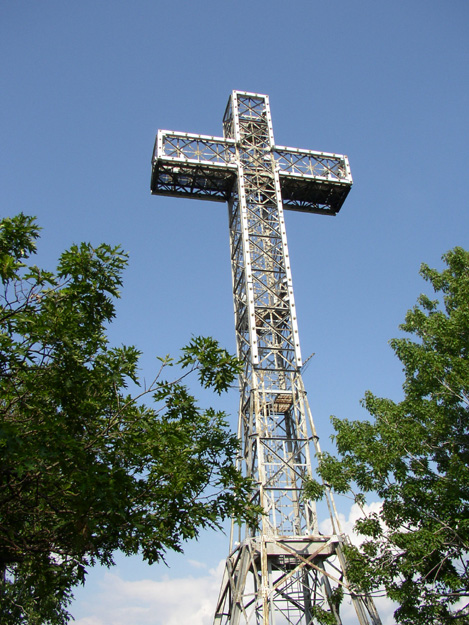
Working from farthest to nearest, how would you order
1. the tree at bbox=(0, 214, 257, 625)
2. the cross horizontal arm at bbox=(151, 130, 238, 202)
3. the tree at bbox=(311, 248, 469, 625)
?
the cross horizontal arm at bbox=(151, 130, 238, 202), the tree at bbox=(311, 248, 469, 625), the tree at bbox=(0, 214, 257, 625)

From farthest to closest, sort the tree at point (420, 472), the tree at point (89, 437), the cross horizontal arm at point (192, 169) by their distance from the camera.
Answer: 1. the cross horizontal arm at point (192, 169)
2. the tree at point (420, 472)
3. the tree at point (89, 437)

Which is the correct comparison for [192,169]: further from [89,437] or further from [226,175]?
[89,437]

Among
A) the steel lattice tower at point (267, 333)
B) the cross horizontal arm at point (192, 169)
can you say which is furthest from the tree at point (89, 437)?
the cross horizontal arm at point (192, 169)

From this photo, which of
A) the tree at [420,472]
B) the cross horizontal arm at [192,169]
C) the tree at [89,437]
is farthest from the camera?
the cross horizontal arm at [192,169]

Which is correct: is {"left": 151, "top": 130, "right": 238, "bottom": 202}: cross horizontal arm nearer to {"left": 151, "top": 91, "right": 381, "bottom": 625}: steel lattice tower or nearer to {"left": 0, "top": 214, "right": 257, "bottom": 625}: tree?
{"left": 151, "top": 91, "right": 381, "bottom": 625}: steel lattice tower

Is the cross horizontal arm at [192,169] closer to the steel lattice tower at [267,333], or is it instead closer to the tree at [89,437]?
the steel lattice tower at [267,333]

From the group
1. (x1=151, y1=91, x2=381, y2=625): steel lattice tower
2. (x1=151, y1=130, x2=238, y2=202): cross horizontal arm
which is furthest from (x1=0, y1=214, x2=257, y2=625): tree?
(x1=151, y1=130, x2=238, y2=202): cross horizontal arm

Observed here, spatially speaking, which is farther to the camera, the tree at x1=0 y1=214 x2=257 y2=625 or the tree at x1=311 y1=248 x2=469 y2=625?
the tree at x1=311 y1=248 x2=469 y2=625

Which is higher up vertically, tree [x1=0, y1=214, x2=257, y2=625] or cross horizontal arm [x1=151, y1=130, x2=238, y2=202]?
cross horizontal arm [x1=151, y1=130, x2=238, y2=202]

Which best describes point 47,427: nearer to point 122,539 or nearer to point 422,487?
point 122,539

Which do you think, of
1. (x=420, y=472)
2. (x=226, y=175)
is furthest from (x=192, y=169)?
(x=420, y=472)

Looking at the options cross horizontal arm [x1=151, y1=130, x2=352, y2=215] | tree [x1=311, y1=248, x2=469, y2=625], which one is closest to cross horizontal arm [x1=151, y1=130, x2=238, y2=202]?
cross horizontal arm [x1=151, y1=130, x2=352, y2=215]

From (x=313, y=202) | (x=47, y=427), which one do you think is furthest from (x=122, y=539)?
(x=313, y=202)

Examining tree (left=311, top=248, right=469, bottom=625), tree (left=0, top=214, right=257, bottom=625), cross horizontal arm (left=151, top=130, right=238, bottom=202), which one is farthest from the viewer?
cross horizontal arm (left=151, top=130, right=238, bottom=202)
